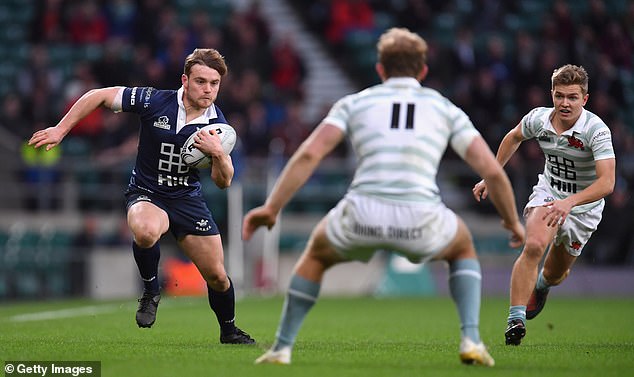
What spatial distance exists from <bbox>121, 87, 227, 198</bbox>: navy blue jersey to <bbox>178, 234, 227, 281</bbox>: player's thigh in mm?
384

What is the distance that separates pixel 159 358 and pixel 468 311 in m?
2.03

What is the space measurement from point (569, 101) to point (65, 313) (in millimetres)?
7584

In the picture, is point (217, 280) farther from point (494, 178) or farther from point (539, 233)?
point (494, 178)

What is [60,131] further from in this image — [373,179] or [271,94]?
[271,94]

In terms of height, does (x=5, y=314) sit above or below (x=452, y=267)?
below

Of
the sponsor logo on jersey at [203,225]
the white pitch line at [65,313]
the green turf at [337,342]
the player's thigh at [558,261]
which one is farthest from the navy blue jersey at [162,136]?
the white pitch line at [65,313]

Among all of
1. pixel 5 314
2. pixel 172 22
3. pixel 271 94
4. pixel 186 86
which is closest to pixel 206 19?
pixel 172 22

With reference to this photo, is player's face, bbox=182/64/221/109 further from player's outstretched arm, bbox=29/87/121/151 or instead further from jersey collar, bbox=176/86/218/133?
player's outstretched arm, bbox=29/87/121/151

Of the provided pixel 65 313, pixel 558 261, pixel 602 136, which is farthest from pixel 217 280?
pixel 65 313

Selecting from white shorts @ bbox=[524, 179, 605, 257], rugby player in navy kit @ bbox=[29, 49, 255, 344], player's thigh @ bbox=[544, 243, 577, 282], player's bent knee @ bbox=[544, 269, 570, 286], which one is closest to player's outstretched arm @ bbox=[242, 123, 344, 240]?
rugby player in navy kit @ bbox=[29, 49, 255, 344]

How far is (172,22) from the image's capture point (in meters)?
23.1

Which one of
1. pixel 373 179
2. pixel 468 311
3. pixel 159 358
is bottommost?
pixel 159 358

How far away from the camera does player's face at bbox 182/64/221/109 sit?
8367 mm

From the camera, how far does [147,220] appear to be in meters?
8.33
